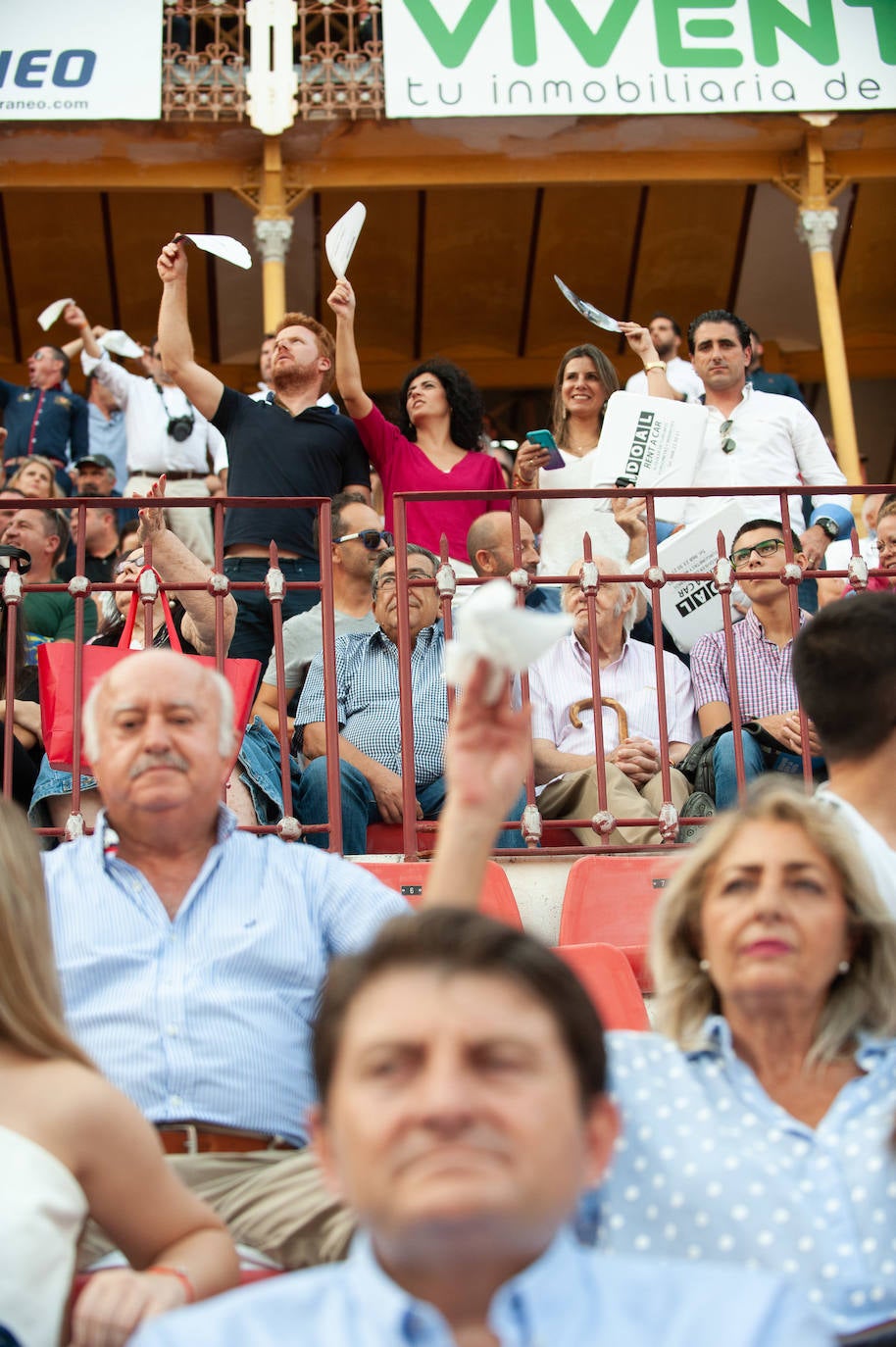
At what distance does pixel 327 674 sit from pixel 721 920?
2.17m

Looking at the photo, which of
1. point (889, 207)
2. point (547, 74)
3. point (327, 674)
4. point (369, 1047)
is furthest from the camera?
point (889, 207)

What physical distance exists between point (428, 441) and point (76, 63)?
5549 millimetres

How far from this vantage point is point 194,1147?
2.53 metres

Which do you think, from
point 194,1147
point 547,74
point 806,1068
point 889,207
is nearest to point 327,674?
point 194,1147

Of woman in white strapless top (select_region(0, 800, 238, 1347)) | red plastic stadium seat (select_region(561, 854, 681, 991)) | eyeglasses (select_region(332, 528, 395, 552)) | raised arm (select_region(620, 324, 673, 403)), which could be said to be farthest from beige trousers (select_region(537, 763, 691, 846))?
woman in white strapless top (select_region(0, 800, 238, 1347))

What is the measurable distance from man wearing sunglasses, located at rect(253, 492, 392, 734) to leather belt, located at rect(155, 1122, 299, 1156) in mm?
2742

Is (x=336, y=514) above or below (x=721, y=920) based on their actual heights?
above

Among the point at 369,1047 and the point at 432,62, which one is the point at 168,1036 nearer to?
the point at 369,1047

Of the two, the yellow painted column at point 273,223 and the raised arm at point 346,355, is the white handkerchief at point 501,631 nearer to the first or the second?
the raised arm at point 346,355

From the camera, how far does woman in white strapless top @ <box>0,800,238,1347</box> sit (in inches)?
78.0

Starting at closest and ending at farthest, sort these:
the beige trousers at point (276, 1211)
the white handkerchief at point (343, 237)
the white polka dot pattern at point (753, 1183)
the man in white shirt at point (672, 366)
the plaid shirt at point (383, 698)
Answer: the white polka dot pattern at point (753, 1183) < the beige trousers at point (276, 1211) < the plaid shirt at point (383, 698) < the white handkerchief at point (343, 237) < the man in white shirt at point (672, 366)

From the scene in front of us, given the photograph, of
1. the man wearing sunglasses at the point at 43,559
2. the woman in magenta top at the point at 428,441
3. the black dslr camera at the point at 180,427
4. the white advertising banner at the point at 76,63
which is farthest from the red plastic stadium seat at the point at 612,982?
the white advertising banner at the point at 76,63

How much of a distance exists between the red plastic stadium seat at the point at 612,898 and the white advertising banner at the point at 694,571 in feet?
3.90

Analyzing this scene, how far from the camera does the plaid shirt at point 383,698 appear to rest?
493cm
